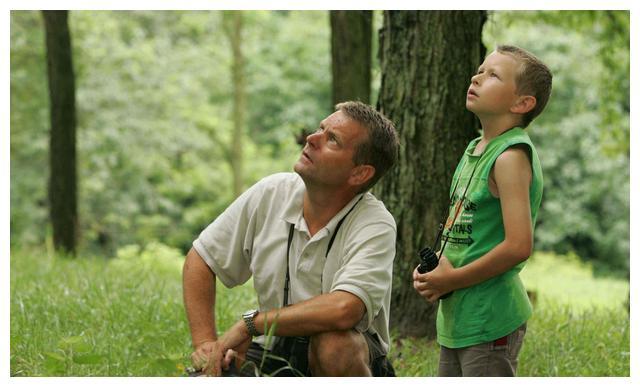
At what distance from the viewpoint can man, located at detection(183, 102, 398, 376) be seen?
2.92 meters

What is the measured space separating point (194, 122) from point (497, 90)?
20.1 metres

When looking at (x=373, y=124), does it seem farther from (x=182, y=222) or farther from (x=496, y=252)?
(x=182, y=222)

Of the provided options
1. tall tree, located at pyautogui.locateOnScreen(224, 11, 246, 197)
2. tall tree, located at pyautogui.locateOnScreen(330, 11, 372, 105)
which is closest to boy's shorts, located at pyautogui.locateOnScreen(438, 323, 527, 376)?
tall tree, located at pyautogui.locateOnScreen(330, 11, 372, 105)

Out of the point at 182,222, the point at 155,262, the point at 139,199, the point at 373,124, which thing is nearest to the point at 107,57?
the point at 139,199

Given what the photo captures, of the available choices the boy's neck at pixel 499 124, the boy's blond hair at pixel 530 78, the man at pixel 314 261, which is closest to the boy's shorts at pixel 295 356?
the man at pixel 314 261

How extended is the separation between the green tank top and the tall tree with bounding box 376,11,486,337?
1.73 metres

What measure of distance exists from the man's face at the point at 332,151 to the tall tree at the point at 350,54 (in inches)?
153

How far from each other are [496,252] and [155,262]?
213 inches

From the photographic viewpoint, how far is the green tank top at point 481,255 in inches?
115

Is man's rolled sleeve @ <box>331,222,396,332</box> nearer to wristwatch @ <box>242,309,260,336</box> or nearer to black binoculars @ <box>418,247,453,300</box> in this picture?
black binoculars @ <box>418,247,453,300</box>

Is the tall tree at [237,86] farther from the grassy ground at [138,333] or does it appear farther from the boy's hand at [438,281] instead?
the boy's hand at [438,281]

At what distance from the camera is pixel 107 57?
62.2ft
